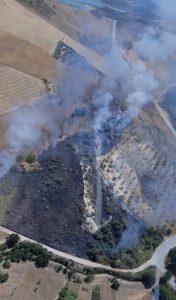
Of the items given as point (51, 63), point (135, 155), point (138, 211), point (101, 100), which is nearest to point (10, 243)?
point (138, 211)

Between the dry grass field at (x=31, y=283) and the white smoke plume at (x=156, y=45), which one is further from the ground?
the white smoke plume at (x=156, y=45)

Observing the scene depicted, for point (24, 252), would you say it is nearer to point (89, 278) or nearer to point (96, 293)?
point (89, 278)

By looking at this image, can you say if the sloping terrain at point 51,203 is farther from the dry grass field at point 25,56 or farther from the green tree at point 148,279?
the dry grass field at point 25,56

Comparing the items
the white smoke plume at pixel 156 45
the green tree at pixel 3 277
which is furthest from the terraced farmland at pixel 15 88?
the white smoke plume at pixel 156 45

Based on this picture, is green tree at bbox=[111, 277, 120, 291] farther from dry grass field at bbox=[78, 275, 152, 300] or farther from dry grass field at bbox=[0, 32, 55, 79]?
dry grass field at bbox=[0, 32, 55, 79]

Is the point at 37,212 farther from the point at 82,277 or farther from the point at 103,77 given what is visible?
the point at 103,77

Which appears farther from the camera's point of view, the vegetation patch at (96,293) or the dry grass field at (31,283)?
the vegetation patch at (96,293)
